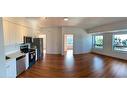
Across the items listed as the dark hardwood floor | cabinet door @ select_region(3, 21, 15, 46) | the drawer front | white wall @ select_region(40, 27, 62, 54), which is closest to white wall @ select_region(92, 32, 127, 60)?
the dark hardwood floor

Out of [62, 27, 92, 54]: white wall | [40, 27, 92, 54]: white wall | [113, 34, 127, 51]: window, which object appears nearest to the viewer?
[113, 34, 127, 51]: window

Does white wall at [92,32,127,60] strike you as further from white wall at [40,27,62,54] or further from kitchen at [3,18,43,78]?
kitchen at [3,18,43,78]

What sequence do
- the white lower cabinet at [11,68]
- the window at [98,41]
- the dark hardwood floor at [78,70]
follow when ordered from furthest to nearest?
the window at [98,41]
the dark hardwood floor at [78,70]
the white lower cabinet at [11,68]

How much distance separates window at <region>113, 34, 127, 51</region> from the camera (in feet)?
24.9

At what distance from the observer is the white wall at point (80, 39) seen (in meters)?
9.89

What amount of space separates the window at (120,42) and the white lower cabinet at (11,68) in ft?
20.0

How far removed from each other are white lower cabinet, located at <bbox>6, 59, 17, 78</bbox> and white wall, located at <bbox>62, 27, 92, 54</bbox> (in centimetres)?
616

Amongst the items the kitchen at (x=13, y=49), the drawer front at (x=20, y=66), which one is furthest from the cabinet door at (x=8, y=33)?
the drawer front at (x=20, y=66)

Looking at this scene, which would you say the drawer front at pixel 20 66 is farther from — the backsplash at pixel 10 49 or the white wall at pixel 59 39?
the white wall at pixel 59 39

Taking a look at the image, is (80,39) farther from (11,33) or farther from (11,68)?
(11,68)
